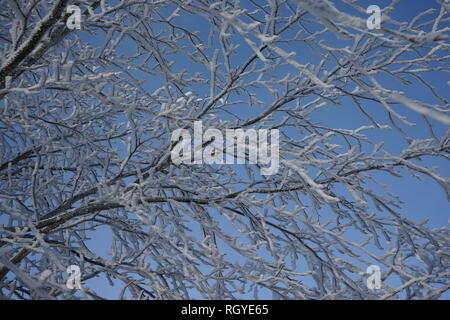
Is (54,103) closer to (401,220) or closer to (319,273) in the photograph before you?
(319,273)

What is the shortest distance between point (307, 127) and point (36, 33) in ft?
7.91

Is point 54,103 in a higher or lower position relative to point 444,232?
higher

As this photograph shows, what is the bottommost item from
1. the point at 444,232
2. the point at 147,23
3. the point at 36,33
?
the point at 444,232

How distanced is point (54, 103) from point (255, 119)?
94.2 inches

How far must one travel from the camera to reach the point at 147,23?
3.50 meters
